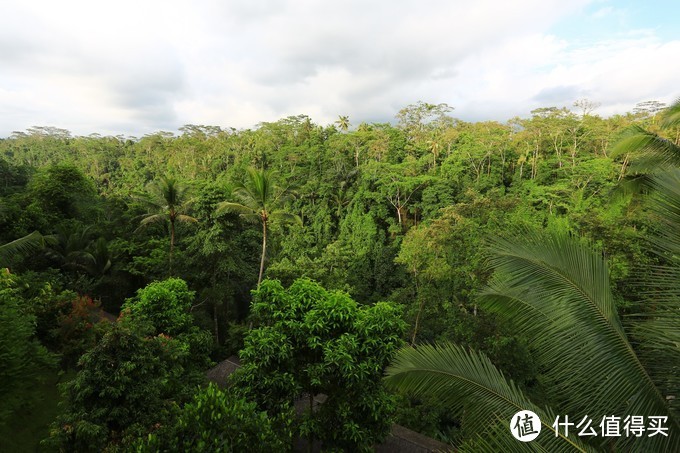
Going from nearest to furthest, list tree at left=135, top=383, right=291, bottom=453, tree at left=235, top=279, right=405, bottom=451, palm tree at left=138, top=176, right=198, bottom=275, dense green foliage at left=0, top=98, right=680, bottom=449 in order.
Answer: tree at left=135, top=383, right=291, bottom=453 → dense green foliage at left=0, top=98, right=680, bottom=449 → tree at left=235, top=279, right=405, bottom=451 → palm tree at left=138, top=176, right=198, bottom=275

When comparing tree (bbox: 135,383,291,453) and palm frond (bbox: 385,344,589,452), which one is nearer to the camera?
palm frond (bbox: 385,344,589,452)

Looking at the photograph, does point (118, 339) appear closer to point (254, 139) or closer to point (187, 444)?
point (187, 444)

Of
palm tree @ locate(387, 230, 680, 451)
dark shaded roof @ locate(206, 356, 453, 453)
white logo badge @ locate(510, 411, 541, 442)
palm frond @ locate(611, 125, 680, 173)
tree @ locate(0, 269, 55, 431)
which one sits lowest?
dark shaded roof @ locate(206, 356, 453, 453)

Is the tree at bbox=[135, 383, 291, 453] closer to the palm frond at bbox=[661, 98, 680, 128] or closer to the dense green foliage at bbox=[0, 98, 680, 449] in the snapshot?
the dense green foliage at bbox=[0, 98, 680, 449]

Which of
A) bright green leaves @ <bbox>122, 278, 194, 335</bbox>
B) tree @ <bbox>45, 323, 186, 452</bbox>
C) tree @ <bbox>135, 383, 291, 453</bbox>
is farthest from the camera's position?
bright green leaves @ <bbox>122, 278, 194, 335</bbox>

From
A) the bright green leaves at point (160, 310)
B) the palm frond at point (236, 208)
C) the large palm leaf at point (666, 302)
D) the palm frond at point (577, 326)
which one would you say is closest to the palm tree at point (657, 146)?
the large palm leaf at point (666, 302)

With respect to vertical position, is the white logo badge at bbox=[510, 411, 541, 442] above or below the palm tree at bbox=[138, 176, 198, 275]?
below

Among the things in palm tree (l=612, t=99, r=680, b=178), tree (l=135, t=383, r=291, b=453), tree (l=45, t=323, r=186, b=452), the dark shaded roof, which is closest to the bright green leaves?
tree (l=45, t=323, r=186, b=452)

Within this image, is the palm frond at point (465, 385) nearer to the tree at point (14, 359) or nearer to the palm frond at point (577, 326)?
the palm frond at point (577, 326)
